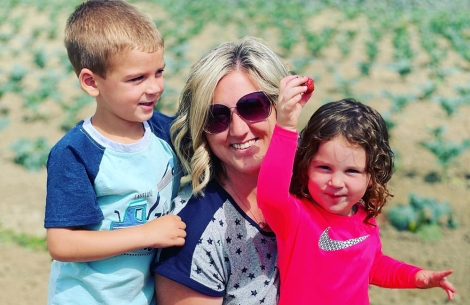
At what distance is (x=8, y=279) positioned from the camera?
4609 mm

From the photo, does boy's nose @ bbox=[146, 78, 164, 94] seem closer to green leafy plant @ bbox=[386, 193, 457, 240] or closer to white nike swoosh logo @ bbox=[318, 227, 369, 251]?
white nike swoosh logo @ bbox=[318, 227, 369, 251]

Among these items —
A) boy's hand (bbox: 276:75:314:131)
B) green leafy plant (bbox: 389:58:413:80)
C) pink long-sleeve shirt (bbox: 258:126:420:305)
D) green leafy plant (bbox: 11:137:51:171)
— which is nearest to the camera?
boy's hand (bbox: 276:75:314:131)

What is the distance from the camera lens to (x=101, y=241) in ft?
7.20

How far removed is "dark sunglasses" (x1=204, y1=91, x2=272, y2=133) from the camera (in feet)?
7.68

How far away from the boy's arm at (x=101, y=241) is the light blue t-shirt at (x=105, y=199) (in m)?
0.05

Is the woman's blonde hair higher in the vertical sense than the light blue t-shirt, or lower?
higher

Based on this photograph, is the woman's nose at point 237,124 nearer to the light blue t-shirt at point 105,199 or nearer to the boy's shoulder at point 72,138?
the light blue t-shirt at point 105,199

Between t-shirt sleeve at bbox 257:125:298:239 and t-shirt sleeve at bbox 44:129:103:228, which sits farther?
t-shirt sleeve at bbox 44:129:103:228

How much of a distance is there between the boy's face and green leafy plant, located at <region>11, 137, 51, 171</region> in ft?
15.1

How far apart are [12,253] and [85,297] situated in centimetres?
286

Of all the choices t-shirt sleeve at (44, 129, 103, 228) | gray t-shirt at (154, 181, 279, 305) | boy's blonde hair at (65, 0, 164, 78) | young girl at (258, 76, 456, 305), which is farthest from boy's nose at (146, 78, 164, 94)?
young girl at (258, 76, 456, 305)

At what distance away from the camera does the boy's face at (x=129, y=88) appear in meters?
2.26

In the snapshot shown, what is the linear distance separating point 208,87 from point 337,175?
63 centimetres

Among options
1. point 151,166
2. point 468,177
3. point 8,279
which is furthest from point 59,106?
point 151,166
